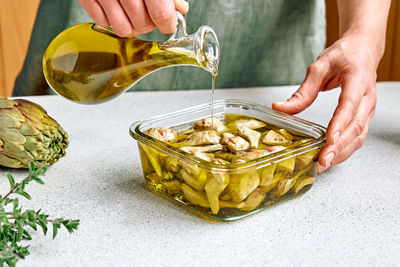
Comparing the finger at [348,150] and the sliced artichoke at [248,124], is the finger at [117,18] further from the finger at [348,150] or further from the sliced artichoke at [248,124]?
the finger at [348,150]

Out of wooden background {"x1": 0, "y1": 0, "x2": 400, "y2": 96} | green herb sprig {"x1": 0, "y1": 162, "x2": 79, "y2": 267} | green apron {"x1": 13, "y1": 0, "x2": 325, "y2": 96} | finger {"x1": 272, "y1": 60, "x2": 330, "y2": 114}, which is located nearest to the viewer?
green herb sprig {"x1": 0, "y1": 162, "x2": 79, "y2": 267}

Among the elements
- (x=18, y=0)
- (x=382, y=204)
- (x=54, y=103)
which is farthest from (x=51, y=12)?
(x=382, y=204)

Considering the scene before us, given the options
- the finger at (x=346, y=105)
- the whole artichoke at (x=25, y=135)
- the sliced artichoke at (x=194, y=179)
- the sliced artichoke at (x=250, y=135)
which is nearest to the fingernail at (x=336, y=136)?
the finger at (x=346, y=105)

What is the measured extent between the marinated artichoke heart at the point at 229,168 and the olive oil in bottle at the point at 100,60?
0.31 ft

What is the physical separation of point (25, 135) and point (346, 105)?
0.50m

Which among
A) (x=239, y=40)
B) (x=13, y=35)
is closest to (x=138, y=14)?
(x=239, y=40)

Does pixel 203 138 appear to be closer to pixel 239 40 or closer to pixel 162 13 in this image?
pixel 162 13

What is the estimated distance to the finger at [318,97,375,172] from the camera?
751 millimetres

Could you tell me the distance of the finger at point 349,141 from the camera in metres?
0.75

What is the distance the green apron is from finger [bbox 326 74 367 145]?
54cm

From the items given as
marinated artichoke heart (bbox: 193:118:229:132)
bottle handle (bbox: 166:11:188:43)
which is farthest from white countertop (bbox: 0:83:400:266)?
bottle handle (bbox: 166:11:188:43)

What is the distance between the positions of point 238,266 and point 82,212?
241 millimetres

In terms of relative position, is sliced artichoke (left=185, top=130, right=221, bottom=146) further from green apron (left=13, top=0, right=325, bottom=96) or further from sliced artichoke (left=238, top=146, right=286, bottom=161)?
green apron (left=13, top=0, right=325, bottom=96)

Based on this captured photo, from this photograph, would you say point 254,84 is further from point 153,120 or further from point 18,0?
point 18,0
